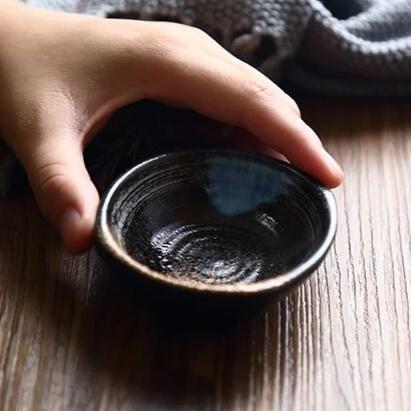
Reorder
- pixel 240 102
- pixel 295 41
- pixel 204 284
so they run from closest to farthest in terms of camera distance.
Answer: pixel 204 284
pixel 240 102
pixel 295 41

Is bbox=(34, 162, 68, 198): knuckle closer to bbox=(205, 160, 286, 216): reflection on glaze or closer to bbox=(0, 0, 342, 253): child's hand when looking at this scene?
bbox=(0, 0, 342, 253): child's hand

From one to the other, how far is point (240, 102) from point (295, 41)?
0.51ft

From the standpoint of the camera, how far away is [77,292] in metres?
0.58

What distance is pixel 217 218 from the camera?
0.64m

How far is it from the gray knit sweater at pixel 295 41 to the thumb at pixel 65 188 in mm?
120

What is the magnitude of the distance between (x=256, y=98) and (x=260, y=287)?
0.19 m

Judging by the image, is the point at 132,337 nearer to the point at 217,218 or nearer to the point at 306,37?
the point at 217,218

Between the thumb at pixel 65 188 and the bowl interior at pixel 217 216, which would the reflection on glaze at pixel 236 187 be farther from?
the thumb at pixel 65 188

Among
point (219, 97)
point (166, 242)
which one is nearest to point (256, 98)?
point (219, 97)

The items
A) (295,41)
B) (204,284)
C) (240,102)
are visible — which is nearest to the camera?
(204,284)

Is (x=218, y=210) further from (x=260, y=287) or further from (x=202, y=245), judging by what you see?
(x=260, y=287)

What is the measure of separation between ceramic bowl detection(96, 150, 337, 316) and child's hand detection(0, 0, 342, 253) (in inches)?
1.1

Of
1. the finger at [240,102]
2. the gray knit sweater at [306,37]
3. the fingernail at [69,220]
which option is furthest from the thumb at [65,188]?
the gray knit sweater at [306,37]

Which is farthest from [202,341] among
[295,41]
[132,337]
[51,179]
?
[295,41]
